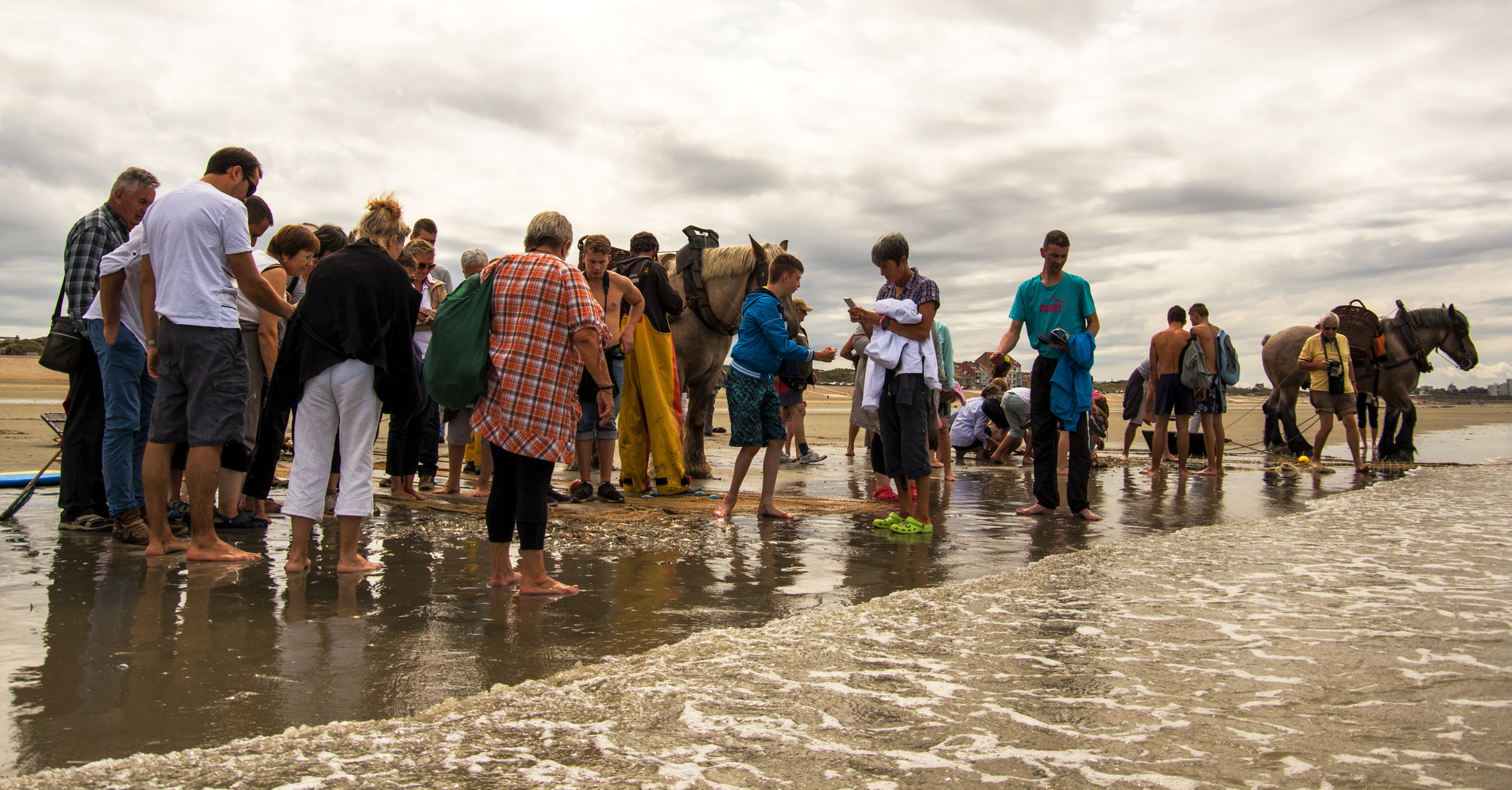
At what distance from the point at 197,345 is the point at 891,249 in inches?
150

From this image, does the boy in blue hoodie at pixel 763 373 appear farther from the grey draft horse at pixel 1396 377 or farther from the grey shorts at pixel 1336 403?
the grey draft horse at pixel 1396 377

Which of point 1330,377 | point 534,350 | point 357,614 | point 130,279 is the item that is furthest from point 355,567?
point 1330,377

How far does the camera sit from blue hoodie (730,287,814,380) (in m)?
5.86

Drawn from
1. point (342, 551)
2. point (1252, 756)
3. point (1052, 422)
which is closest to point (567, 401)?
point (342, 551)

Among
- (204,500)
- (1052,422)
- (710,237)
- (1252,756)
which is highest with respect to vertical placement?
(710,237)

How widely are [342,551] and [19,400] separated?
823 inches

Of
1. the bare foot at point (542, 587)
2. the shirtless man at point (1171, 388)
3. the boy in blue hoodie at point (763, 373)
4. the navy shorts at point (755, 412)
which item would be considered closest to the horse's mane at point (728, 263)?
the boy in blue hoodie at point (763, 373)

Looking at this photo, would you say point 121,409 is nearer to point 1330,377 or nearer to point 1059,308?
point 1059,308

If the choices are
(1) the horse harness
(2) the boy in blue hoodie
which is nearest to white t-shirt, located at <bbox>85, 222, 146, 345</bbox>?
(2) the boy in blue hoodie

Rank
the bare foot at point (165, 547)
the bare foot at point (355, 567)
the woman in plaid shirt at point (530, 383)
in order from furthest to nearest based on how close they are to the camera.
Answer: the bare foot at point (165, 547)
the bare foot at point (355, 567)
the woman in plaid shirt at point (530, 383)

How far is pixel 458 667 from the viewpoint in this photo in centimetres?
259

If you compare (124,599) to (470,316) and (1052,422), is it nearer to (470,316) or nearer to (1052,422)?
(470,316)

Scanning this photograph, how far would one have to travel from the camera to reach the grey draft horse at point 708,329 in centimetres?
768

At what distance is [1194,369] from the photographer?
9.95m
